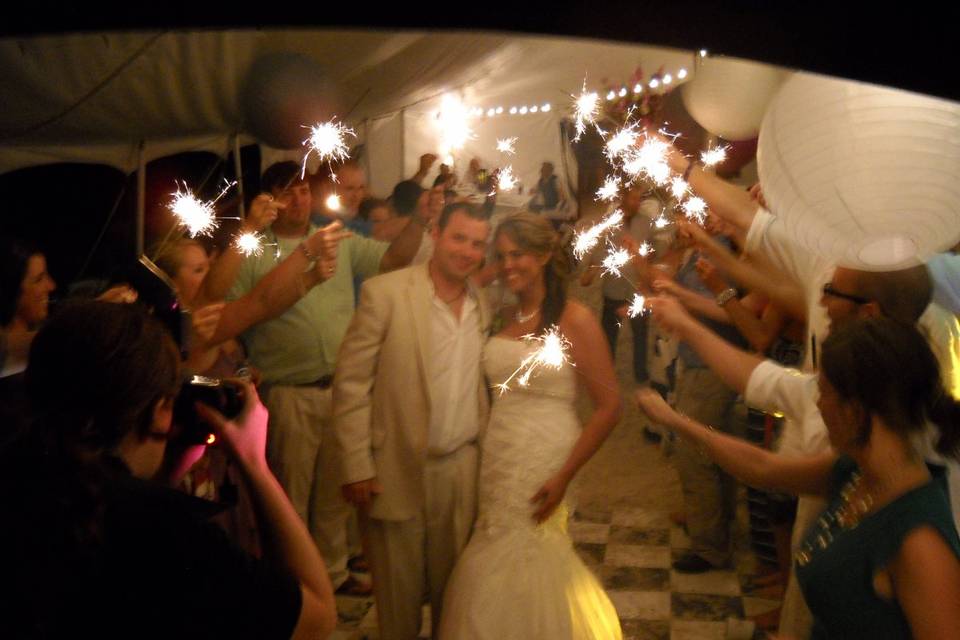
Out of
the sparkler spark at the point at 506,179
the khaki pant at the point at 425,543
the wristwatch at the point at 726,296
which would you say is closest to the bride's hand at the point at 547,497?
the khaki pant at the point at 425,543

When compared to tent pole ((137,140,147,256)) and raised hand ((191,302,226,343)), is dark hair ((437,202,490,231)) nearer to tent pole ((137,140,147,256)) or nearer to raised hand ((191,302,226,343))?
raised hand ((191,302,226,343))

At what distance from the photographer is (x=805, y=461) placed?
1.83m

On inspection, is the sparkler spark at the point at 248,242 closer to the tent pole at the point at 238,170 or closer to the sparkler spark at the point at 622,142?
the tent pole at the point at 238,170

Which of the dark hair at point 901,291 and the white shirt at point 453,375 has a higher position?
the dark hair at point 901,291

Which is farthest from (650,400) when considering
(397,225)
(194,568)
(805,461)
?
(397,225)

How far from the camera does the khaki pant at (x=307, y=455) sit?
126 inches

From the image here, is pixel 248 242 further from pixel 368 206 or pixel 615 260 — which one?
pixel 615 260

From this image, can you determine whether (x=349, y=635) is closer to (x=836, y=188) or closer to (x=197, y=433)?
(x=197, y=433)

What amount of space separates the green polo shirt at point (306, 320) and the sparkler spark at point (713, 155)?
115 cm

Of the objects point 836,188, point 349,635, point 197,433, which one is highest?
point 836,188

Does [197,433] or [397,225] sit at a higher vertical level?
[397,225]

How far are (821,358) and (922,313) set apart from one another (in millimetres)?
478

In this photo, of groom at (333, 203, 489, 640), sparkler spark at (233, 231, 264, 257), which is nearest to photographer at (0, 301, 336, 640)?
groom at (333, 203, 489, 640)

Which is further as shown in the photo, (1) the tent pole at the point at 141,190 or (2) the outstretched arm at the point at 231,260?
(2) the outstretched arm at the point at 231,260
